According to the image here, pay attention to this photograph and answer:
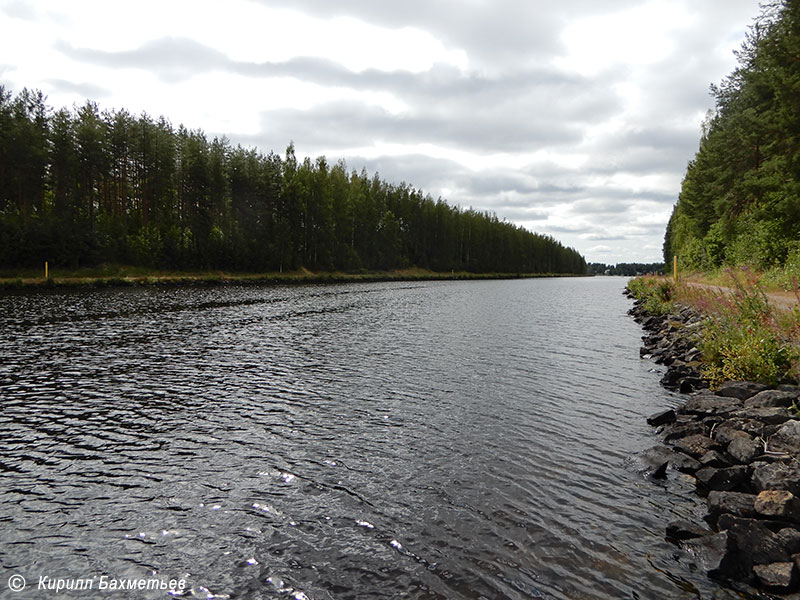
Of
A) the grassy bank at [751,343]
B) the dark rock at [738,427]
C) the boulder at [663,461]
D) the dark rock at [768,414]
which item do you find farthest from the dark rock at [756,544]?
the grassy bank at [751,343]

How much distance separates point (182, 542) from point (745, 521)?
7.78 metres

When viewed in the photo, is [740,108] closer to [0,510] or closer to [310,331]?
[310,331]

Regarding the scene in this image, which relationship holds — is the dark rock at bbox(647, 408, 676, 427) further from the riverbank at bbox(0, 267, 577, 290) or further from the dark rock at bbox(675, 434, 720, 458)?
the riverbank at bbox(0, 267, 577, 290)

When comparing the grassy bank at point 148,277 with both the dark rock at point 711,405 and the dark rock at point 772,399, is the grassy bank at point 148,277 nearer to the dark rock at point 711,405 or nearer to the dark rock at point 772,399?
the dark rock at point 711,405

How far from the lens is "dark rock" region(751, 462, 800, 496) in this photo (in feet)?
22.4

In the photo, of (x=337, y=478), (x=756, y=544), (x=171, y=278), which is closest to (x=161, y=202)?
(x=171, y=278)

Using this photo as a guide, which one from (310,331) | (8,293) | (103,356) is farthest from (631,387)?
(8,293)

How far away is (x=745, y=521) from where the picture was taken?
617 cm

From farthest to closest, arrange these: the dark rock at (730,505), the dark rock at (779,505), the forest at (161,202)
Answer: the forest at (161,202) < the dark rock at (730,505) < the dark rock at (779,505)

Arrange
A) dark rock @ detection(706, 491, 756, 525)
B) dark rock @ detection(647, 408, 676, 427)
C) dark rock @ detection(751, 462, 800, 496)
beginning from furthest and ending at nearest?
dark rock @ detection(647, 408, 676, 427)
dark rock @ detection(751, 462, 800, 496)
dark rock @ detection(706, 491, 756, 525)

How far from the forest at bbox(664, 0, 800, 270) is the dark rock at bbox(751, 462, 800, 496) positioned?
25.9 meters

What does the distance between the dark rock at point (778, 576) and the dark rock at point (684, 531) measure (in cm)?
96

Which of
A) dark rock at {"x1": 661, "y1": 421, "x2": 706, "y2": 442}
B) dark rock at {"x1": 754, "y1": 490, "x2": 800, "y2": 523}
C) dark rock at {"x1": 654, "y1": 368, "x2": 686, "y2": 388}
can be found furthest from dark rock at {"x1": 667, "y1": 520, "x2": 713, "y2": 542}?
dark rock at {"x1": 654, "y1": 368, "x2": 686, "y2": 388}

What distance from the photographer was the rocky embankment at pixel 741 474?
5.65 meters
